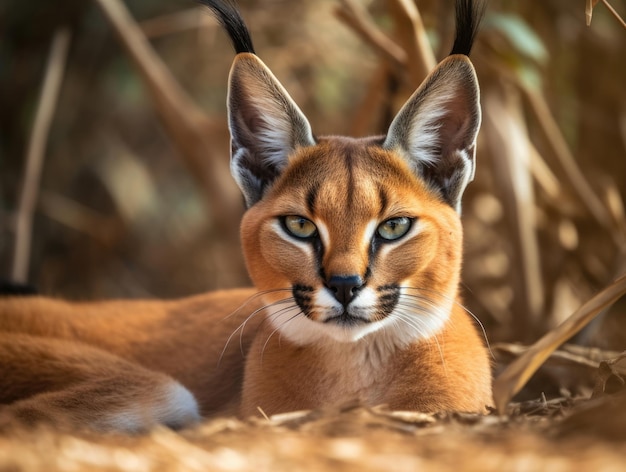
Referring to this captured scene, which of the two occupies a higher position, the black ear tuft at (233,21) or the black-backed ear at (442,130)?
the black ear tuft at (233,21)

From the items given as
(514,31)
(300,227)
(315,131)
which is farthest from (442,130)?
(315,131)

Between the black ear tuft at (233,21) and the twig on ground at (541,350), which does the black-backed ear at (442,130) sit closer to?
the black ear tuft at (233,21)

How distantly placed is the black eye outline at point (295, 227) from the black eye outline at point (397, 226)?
0.89ft

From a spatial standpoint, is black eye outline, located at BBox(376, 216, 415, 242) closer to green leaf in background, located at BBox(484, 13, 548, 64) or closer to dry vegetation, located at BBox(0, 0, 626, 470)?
dry vegetation, located at BBox(0, 0, 626, 470)

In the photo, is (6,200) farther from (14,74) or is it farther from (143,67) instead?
(143,67)

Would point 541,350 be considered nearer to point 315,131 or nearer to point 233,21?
point 233,21

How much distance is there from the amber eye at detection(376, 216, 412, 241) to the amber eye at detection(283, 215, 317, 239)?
28 centimetres

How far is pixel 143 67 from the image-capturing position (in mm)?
6773

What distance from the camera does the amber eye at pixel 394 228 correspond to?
3.29 meters

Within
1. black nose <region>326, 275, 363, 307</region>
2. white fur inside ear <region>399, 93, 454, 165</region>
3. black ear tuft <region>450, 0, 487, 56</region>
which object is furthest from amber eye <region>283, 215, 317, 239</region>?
black ear tuft <region>450, 0, 487, 56</region>

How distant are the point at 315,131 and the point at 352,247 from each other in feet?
14.9

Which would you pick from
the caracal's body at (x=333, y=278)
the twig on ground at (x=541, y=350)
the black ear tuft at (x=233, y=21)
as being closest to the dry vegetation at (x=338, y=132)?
the twig on ground at (x=541, y=350)

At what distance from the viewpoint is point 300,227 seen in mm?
3379

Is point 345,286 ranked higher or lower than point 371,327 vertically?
higher
